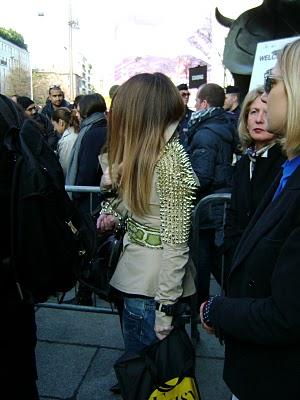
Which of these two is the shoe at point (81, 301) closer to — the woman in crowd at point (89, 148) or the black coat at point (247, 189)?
the woman in crowd at point (89, 148)

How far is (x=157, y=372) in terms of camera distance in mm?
1838

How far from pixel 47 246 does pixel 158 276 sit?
2.16 ft

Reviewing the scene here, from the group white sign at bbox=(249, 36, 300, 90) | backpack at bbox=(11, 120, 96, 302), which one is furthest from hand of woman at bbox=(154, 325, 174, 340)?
white sign at bbox=(249, 36, 300, 90)

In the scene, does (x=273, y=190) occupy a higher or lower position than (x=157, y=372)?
higher

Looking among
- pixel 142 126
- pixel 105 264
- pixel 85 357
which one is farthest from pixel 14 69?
pixel 142 126

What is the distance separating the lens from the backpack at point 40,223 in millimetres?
1496

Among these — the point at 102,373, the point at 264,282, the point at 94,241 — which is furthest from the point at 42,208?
the point at 102,373

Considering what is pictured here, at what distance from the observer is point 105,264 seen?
2.30 metres

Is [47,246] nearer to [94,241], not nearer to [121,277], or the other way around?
[94,241]

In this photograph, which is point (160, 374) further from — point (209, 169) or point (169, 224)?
point (209, 169)

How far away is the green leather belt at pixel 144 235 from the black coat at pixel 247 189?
78cm

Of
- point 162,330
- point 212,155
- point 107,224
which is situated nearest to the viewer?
point 162,330

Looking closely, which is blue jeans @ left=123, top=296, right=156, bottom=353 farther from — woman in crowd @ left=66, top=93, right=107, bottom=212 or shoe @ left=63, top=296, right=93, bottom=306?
woman in crowd @ left=66, top=93, right=107, bottom=212

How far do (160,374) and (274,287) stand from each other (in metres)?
0.80
